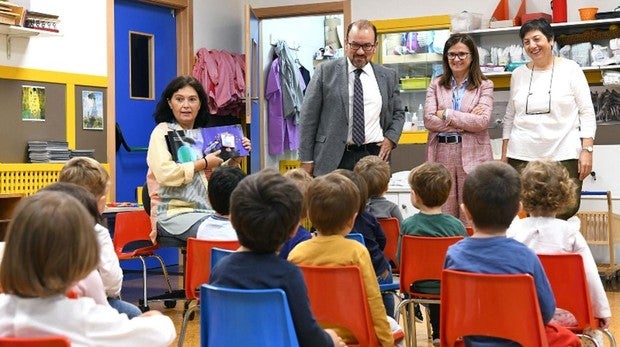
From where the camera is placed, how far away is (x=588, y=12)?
6688 millimetres

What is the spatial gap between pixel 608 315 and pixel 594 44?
14.7 ft

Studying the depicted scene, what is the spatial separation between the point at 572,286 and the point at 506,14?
4790 mm

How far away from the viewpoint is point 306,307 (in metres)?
2.18

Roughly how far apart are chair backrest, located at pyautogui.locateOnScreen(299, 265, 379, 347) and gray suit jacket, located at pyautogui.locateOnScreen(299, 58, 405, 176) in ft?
7.42

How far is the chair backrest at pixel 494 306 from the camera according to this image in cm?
233

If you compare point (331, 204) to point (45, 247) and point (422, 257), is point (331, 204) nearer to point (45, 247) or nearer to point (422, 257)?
point (422, 257)

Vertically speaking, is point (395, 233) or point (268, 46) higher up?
point (268, 46)

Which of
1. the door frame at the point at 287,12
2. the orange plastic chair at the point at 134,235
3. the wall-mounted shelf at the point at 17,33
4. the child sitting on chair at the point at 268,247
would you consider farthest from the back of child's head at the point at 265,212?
the door frame at the point at 287,12

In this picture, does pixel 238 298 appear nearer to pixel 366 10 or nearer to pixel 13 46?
pixel 13 46

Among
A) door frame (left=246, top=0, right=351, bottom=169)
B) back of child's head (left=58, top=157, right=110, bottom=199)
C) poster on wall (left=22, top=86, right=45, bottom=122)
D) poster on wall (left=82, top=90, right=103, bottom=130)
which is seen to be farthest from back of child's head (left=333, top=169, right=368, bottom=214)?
door frame (left=246, top=0, right=351, bottom=169)

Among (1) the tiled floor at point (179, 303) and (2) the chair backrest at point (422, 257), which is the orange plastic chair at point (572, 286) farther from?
(1) the tiled floor at point (179, 303)

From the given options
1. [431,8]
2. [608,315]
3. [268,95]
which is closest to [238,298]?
[608,315]

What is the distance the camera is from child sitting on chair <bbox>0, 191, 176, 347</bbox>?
5.63 ft

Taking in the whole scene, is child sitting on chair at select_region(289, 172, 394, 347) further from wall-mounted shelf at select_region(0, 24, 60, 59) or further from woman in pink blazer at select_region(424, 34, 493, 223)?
wall-mounted shelf at select_region(0, 24, 60, 59)
